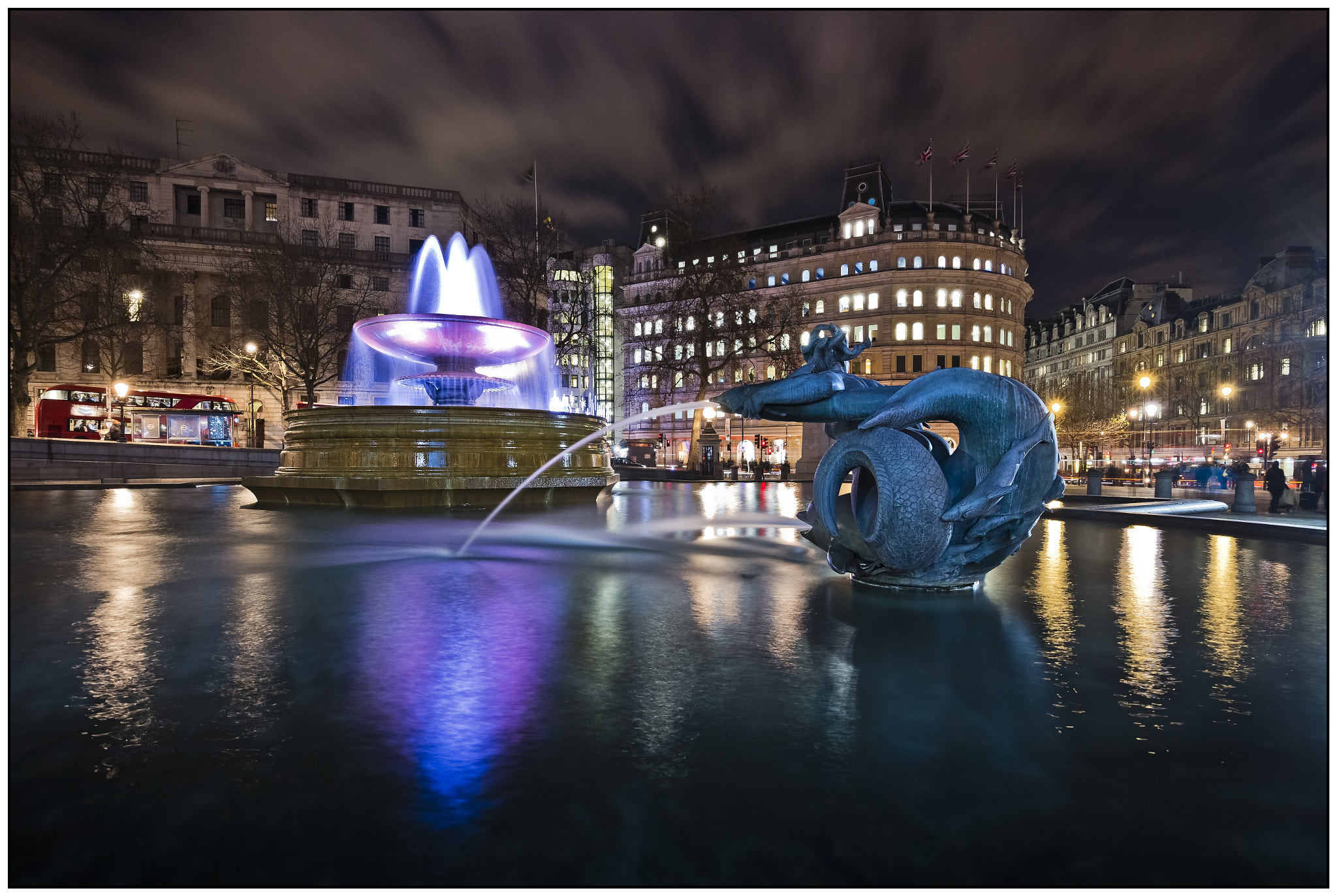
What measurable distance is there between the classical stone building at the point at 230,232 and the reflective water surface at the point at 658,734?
55.2 m

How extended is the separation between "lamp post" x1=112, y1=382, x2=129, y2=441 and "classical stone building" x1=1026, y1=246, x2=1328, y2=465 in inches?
1957

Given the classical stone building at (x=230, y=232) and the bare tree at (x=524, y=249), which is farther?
the classical stone building at (x=230, y=232)

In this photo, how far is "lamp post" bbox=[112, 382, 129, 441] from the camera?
122ft

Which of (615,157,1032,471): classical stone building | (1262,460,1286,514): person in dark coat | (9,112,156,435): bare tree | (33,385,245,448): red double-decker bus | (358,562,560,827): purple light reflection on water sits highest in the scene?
(615,157,1032,471): classical stone building

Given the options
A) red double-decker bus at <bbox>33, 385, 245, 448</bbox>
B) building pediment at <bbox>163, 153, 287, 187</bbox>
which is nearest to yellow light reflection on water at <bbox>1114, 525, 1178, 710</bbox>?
red double-decker bus at <bbox>33, 385, 245, 448</bbox>

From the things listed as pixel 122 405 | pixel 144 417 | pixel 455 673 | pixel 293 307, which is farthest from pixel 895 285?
pixel 455 673

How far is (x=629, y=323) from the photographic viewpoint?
68.7m

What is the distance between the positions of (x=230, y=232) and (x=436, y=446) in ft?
192

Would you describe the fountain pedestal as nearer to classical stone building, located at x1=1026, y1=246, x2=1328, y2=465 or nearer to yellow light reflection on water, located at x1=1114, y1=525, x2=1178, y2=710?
yellow light reflection on water, located at x1=1114, y1=525, x2=1178, y2=710

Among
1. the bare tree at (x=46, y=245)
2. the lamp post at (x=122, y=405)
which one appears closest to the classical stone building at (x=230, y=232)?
the lamp post at (x=122, y=405)

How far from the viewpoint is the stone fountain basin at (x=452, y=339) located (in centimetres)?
1628

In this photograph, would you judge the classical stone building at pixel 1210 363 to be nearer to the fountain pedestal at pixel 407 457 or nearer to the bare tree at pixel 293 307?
the fountain pedestal at pixel 407 457

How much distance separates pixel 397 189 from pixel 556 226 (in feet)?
96.1

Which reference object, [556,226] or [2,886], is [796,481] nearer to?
→ [556,226]
